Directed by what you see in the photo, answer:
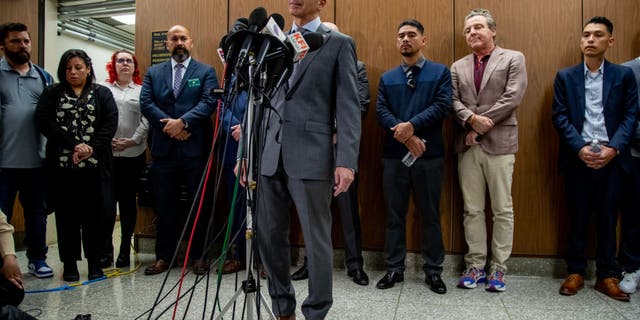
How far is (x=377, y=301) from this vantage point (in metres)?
2.57

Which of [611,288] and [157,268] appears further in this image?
[157,268]

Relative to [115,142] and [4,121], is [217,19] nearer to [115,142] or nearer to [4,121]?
[115,142]

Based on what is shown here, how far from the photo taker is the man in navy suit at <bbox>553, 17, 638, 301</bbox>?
275 cm

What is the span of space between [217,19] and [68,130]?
4.93 ft

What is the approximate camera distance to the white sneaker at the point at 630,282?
2.70m

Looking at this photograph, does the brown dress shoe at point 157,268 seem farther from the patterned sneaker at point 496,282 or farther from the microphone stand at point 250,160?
the patterned sneaker at point 496,282

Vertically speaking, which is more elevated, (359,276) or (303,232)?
(303,232)

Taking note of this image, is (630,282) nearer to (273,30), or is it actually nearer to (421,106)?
(421,106)

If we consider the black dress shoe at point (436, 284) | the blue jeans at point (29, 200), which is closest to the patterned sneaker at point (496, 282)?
the black dress shoe at point (436, 284)

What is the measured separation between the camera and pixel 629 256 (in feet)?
9.08

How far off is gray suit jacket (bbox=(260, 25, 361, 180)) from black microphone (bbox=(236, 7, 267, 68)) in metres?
0.48

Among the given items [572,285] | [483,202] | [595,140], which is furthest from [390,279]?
[595,140]

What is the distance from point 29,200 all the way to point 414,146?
2.78 meters

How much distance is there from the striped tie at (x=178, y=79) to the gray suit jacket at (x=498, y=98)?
2.04 metres
